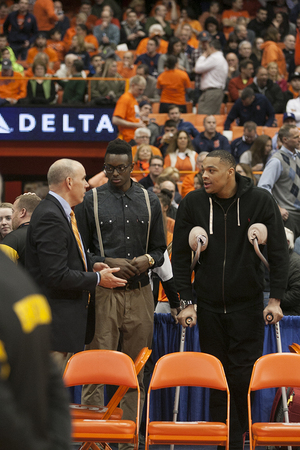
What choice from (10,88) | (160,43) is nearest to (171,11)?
(160,43)

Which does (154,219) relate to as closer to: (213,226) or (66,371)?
(213,226)

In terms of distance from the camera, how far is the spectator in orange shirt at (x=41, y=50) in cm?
1280

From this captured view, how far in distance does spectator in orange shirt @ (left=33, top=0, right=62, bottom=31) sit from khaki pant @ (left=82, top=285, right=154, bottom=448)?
11771 mm

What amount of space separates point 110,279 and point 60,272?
339mm

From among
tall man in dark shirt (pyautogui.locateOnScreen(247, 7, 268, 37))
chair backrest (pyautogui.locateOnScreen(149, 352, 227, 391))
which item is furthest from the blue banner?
chair backrest (pyautogui.locateOnScreen(149, 352, 227, 391))

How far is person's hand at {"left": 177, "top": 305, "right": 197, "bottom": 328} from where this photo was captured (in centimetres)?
393

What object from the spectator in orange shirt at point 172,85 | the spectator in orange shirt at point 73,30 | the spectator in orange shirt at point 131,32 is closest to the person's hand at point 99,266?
the spectator in orange shirt at point 172,85

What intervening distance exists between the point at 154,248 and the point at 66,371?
3.33 ft

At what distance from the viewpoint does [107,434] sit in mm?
3350

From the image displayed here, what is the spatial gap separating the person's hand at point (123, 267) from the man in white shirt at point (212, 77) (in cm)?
801

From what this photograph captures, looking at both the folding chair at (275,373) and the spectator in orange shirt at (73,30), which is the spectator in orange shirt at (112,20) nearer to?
the spectator in orange shirt at (73,30)

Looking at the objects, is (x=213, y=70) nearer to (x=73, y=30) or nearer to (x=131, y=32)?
(x=131, y=32)

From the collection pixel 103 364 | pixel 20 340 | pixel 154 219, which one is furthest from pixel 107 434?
pixel 20 340

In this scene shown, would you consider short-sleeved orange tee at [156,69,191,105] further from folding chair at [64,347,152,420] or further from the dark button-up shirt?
folding chair at [64,347,152,420]
